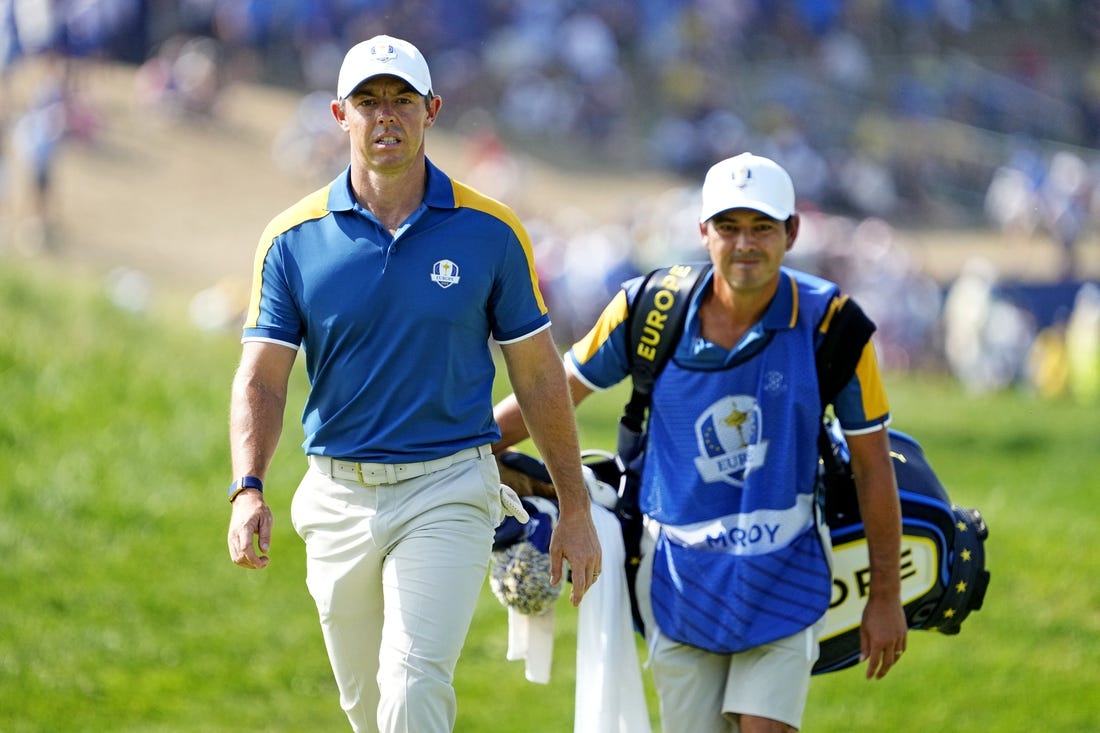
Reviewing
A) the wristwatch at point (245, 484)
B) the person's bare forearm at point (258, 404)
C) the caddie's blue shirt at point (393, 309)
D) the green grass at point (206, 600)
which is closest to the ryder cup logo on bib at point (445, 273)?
the caddie's blue shirt at point (393, 309)

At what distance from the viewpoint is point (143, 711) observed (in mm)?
8305

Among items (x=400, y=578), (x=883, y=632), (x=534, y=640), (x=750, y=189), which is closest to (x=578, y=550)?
(x=400, y=578)

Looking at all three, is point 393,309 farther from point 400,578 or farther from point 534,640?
point 534,640

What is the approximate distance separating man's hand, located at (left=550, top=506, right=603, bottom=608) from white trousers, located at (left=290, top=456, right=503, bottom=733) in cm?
21

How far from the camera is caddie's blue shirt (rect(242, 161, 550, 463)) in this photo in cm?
459

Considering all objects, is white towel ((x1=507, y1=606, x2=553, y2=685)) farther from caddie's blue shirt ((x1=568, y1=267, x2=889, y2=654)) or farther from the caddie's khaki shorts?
caddie's blue shirt ((x1=568, y1=267, x2=889, y2=654))

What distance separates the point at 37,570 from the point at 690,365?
21.2ft

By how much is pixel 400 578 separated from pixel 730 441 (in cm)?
121

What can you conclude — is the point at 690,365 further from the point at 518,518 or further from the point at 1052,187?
the point at 1052,187

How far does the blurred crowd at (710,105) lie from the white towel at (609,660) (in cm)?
1810

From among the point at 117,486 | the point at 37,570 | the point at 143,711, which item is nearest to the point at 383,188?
the point at 143,711

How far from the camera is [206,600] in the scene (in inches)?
398

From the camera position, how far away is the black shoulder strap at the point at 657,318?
5270 millimetres

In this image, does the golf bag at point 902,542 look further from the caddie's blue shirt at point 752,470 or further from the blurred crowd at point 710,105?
the blurred crowd at point 710,105
